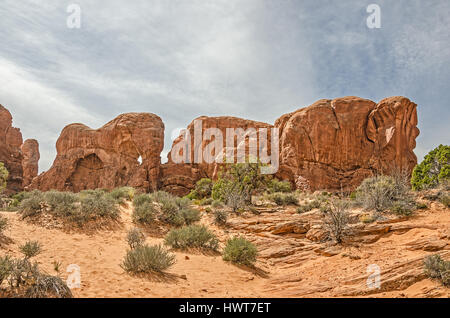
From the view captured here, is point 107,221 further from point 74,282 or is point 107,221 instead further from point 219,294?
point 219,294

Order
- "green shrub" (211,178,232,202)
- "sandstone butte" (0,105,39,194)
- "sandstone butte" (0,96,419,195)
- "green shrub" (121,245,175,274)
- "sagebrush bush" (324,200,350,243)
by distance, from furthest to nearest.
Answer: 1. "sandstone butte" (0,105,39,194)
2. "sandstone butte" (0,96,419,195)
3. "green shrub" (211,178,232,202)
4. "sagebrush bush" (324,200,350,243)
5. "green shrub" (121,245,175,274)

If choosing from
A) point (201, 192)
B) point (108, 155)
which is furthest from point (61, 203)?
point (108, 155)

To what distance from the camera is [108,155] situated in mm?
33469

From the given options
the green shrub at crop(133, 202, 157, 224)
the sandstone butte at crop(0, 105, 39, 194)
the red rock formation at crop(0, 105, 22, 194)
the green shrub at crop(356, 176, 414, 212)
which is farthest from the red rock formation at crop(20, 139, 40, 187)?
the green shrub at crop(356, 176, 414, 212)

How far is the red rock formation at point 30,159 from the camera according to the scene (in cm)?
3931

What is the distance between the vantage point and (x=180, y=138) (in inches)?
1447

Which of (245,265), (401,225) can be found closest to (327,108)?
(401,225)

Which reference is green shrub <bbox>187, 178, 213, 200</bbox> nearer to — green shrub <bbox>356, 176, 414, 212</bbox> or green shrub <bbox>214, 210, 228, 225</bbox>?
green shrub <bbox>214, 210, 228, 225</bbox>

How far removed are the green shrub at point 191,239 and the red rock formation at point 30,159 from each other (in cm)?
3894

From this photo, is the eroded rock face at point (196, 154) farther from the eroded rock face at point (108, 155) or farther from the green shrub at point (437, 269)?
the green shrub at point (437, 269)

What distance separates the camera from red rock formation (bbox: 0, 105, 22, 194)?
33594 mm

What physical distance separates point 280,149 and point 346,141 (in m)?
6.62

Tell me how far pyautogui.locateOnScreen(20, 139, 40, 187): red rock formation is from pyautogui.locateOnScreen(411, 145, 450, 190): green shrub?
150ft
